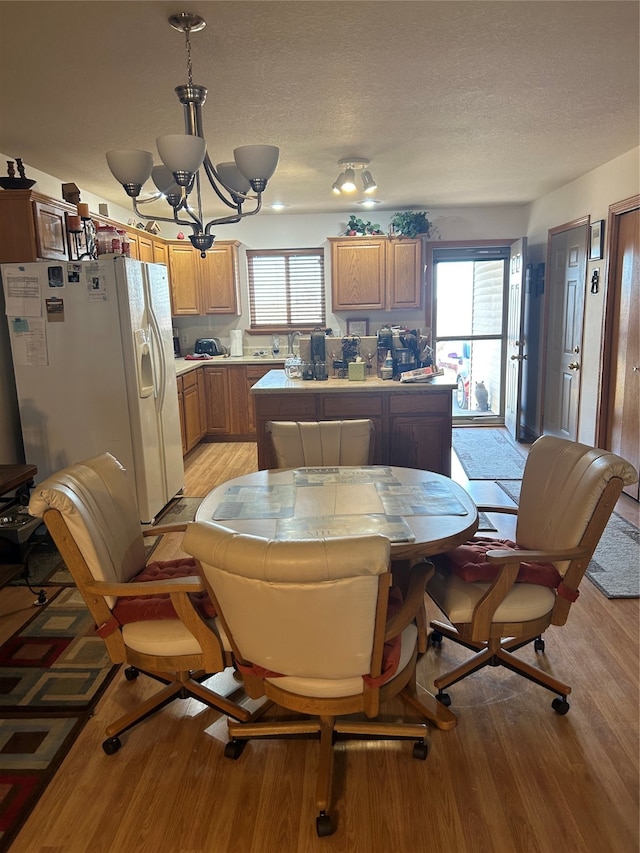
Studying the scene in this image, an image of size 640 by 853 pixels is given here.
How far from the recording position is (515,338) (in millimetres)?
6273

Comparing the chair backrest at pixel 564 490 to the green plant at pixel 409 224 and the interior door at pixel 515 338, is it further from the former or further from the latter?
the green plant at pixel 409 224

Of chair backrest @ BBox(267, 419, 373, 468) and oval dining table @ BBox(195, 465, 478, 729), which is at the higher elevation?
chair backrest @ BBox(267, 419, 373, 468)

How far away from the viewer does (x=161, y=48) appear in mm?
2307

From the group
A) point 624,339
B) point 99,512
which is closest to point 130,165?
point 99,512

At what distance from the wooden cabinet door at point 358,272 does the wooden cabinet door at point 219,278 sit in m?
1.12

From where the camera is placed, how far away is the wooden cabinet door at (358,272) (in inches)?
246

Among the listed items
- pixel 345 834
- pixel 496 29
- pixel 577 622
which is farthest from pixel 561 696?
pixel 496 29

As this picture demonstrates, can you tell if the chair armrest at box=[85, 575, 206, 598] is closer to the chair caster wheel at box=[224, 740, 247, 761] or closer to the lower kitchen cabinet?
the chair caster wheel at box=[224, 740, 247, 761]

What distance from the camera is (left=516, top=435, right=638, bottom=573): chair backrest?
1.89 metres

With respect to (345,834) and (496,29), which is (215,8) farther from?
(345,834)

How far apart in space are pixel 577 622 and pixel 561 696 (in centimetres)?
61

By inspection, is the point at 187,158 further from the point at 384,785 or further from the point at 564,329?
the point at 564,329

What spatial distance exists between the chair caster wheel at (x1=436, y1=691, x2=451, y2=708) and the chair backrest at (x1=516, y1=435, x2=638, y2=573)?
25.3 inches

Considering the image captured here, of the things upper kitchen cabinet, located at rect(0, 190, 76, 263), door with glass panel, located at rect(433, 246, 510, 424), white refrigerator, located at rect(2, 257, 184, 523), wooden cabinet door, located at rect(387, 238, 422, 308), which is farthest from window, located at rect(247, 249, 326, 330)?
upper kitchen cabinet, located at rect(0, 190, 76, 263)
